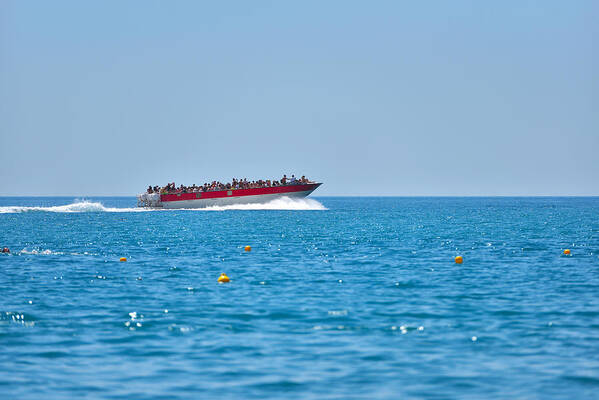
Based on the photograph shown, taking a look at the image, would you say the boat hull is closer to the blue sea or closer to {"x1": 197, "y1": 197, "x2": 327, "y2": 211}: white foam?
{"x1": 197, "y1": 197, "x2": 327, "y2": 211}: white foam

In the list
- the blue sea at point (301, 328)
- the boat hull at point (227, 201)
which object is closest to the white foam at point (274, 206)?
the boat hull at point (227, 201)

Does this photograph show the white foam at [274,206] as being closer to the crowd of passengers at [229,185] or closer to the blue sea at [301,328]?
the crowd of passengers at [229,185]

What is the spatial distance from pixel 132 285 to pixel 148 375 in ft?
42.2

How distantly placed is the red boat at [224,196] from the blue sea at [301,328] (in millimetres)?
76510

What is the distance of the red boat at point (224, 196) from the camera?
371 ft

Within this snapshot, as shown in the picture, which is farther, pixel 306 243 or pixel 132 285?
pixel 306 243

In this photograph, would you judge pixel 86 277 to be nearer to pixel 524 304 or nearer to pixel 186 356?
pixel 186 356

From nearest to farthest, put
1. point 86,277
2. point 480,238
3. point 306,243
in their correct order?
point 86,277
point 306,243
point 480,238

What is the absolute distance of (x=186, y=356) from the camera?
1509cm

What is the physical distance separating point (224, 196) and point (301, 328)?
97023 mm

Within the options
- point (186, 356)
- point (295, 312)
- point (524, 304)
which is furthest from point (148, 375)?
point (524, 304)

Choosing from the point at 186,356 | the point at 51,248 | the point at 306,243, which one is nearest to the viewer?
the point at 186,356

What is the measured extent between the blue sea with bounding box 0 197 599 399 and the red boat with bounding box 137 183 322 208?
7651 centimetres

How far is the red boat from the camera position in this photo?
4449 inches
